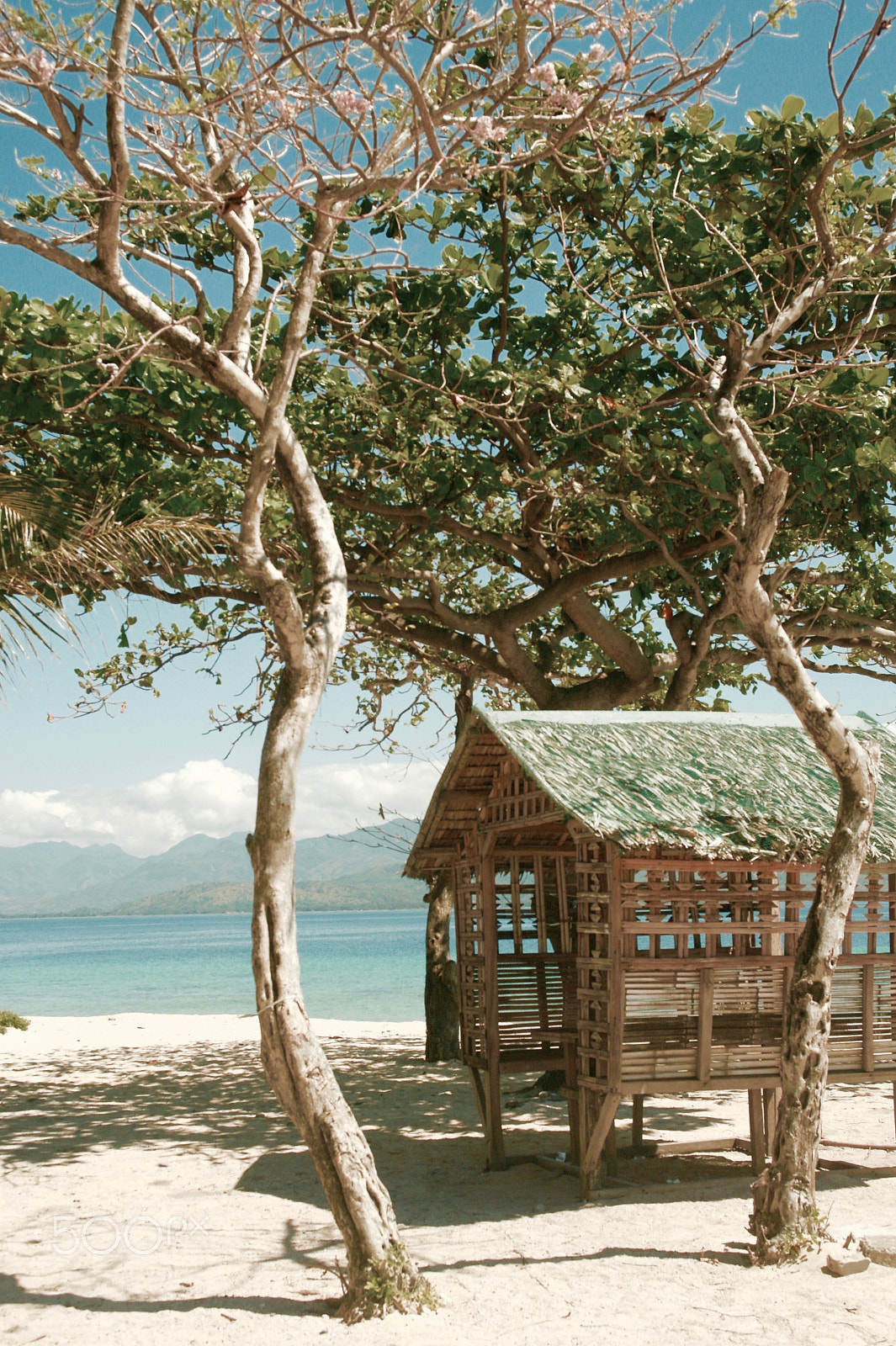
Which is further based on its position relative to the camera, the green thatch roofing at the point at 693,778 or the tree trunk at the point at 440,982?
the tree trunk at the point at 440,982

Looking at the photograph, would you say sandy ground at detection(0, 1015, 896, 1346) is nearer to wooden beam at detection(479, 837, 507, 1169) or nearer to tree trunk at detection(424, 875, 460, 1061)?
wooden beam at detection(479, 837, 507, 1169)

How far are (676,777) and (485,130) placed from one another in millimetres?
4761

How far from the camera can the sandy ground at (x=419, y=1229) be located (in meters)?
5.58

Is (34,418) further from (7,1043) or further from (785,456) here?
(7,1043)

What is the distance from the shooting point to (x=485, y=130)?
256 inches

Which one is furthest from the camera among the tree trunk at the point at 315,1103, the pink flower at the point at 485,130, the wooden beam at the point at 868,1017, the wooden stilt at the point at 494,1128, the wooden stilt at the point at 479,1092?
the wooden stilt at the point at 479,1092

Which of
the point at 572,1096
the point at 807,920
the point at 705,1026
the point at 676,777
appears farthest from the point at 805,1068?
the point at 572,1096

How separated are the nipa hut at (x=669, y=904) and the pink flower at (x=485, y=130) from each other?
414cm

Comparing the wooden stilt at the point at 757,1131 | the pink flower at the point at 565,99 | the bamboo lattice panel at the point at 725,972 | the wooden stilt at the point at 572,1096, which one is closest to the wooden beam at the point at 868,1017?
the bamboo lattice panel at the point at 725,972

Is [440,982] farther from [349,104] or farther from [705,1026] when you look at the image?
[349,104]

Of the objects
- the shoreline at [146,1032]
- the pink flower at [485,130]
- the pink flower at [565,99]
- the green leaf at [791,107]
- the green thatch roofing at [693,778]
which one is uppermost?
the green leaf at [791,107]

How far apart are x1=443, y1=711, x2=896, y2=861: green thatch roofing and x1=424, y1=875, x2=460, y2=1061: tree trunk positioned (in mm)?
5703

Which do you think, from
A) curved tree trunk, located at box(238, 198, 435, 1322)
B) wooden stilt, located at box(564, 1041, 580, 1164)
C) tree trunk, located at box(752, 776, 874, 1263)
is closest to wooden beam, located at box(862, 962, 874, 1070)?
wooden stilt, located at box(564, 1041, 580, 1164)

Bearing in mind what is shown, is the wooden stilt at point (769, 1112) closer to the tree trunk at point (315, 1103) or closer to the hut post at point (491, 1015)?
the hut post at point (491, 1015)
